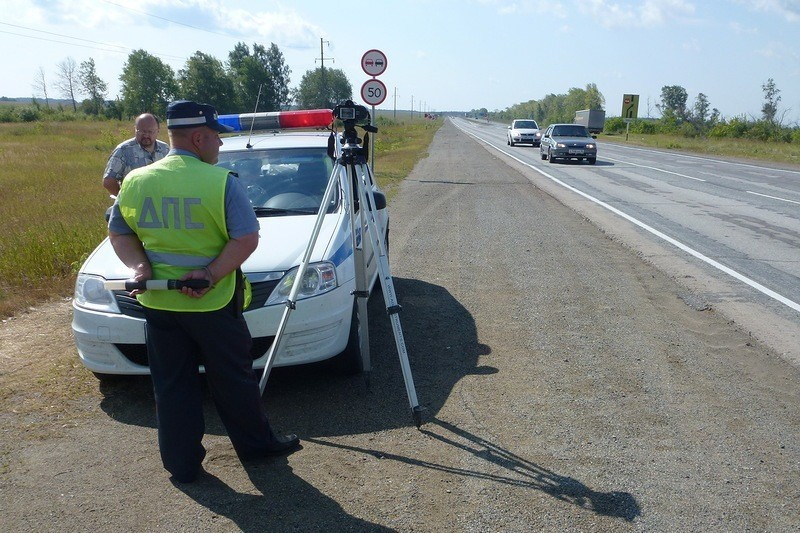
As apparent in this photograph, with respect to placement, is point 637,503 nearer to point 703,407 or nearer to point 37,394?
point 703,407

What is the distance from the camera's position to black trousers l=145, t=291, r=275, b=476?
347 cm

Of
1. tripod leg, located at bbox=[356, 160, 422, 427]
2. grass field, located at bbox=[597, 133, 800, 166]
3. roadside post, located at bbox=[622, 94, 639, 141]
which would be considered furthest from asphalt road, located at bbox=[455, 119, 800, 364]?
roadside post, located at bbox=[622, 94, 639, 141]

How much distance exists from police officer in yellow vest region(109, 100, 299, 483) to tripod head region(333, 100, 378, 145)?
1028 mm

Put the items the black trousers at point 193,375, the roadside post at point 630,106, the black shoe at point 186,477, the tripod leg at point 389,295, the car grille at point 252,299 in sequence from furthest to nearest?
the roadside post at point 630,106, the car grille at point 252,299, the tripod leg at point 389,295, the black shoe at point 186,477, the black trousers at point 193,375

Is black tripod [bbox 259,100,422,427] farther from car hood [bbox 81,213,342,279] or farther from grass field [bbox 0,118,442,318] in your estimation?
grass field [bbox 0,118,442,318]

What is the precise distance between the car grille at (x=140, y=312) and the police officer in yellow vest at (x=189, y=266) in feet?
2.86

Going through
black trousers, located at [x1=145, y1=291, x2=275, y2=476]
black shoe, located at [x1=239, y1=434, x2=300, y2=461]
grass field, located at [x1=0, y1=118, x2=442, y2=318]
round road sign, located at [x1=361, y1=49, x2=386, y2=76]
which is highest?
round road sign, located at [x1=361, y1=49, x2=386, y2=76]

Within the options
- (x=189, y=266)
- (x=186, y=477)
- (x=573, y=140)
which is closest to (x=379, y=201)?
(x=189, y=266)

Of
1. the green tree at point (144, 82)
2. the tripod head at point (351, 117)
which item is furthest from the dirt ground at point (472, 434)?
the green tree at point (144, 82)

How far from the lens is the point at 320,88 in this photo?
55.3m

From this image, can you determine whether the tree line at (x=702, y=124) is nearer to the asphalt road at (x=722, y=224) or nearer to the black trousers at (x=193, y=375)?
the asphalt road at (x=722, y=224)

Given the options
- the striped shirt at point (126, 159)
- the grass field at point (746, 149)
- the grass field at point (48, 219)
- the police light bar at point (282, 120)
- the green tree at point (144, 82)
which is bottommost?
the grass field at point (746, 149)

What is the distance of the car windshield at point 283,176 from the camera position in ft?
19.5

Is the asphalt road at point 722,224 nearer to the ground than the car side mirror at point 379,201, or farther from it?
nearer to the ground
